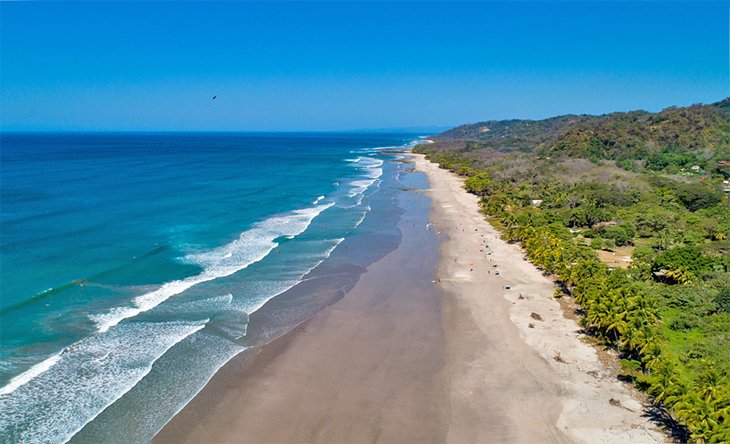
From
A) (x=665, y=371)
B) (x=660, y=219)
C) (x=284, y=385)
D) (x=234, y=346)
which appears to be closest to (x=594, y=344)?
(x=665, y=371)

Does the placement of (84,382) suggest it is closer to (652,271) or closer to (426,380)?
(426,380)

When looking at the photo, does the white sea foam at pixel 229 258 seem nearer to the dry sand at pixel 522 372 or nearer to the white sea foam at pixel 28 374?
the white sea foam at pixel 28 374

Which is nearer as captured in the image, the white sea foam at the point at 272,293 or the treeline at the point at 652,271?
the treeline at the point at 652,271

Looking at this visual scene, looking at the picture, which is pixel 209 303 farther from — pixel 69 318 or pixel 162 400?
pixel 162 400

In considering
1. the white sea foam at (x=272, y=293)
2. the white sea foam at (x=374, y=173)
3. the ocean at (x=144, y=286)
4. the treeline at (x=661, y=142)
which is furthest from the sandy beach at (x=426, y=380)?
the treeline at (x=661, y=142)

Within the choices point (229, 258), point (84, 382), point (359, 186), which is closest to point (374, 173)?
point (359, 186)

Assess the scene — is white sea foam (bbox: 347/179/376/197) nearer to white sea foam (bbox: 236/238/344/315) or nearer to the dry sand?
white sea foam (bbox: 236/238/344/315)
